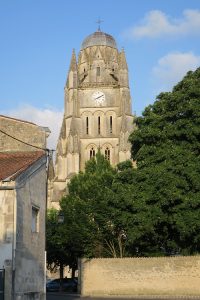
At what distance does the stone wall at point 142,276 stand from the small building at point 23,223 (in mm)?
13245

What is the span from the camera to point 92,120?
81750 mm

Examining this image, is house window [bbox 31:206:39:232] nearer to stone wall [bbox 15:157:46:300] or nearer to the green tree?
stone wall [bbox 15:157:46:300]

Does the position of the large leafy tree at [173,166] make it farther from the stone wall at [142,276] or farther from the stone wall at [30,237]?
the stone wall at [30,237]

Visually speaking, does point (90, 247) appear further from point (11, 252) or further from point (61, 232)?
point (11, 252)

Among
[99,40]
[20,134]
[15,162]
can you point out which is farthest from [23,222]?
[99,40]

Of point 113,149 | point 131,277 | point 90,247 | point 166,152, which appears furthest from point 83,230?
point 113,149

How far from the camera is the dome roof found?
93.0 metres

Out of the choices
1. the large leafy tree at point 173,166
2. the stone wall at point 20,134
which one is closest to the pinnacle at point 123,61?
the large leafy tree at point 173,166

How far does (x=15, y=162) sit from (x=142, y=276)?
16066 mm

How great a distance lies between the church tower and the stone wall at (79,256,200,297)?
40.6 metres

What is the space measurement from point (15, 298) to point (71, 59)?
7249 cm

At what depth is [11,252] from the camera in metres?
17.0

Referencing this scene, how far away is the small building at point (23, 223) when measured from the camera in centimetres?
1706

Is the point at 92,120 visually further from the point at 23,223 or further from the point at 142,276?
the point at 23,223
